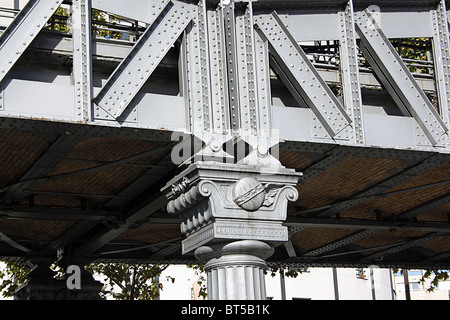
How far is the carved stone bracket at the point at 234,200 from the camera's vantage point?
11.0 metres

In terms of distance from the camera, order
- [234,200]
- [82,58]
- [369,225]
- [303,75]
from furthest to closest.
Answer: [369,225] → [303,75] → [234,200] → [82,58]

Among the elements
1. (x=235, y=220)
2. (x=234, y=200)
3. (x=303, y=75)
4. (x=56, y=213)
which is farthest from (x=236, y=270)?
(x=56, y=213)

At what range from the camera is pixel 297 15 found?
40.9 feet

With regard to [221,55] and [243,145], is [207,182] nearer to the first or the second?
[243,145]

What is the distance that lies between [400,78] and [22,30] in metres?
5.82

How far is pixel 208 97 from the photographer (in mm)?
11602

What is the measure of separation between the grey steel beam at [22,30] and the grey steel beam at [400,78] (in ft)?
16.0

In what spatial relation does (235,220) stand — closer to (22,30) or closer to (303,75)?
(303,75)

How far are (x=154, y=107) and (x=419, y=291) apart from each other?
5776 cm

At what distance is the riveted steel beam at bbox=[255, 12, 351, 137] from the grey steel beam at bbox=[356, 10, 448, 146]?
117 centimetres

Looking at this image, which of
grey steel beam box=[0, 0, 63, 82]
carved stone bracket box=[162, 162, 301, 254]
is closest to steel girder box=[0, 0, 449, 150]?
grey steel beam box=[0, 0, 63, 82]

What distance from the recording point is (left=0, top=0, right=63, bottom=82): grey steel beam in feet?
34.6

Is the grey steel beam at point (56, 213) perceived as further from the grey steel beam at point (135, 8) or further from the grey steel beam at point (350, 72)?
the grey steel beam at point (350, 72)

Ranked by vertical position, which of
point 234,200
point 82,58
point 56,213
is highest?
point 82,58
